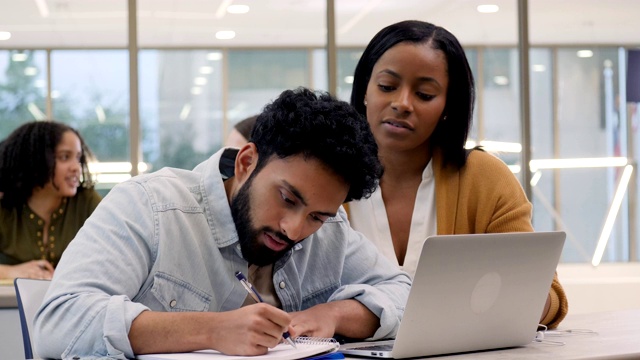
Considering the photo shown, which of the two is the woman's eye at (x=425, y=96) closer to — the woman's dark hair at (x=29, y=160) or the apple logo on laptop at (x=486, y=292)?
the apple logo on laptop at (x=486, y=292)

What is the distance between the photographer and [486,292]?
1.77 metres

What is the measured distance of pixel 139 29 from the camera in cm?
651

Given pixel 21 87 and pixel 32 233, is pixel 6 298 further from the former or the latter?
pixel 21 87

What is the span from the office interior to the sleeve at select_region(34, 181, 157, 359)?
4.71 meters

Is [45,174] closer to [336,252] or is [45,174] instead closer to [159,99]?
[159,99]

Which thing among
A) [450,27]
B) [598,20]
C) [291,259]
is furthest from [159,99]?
[291,259]

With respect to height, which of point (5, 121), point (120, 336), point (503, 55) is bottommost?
point (120, 336)

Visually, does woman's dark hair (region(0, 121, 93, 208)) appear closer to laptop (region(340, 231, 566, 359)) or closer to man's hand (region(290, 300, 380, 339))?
man's hand (region(290, 300, 380, 339))

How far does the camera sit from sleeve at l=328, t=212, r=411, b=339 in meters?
1.98

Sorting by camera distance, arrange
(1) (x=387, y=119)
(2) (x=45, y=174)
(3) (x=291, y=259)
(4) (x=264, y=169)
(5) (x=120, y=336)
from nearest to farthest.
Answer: (5) (x=120, y=336)
(4) (x=264, y=169)
(3) (x=291, y=259)
(1) (x=387, y=119)
(2) (x=45, y=174)

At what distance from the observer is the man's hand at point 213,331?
158 cm

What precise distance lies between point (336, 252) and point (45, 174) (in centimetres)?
267

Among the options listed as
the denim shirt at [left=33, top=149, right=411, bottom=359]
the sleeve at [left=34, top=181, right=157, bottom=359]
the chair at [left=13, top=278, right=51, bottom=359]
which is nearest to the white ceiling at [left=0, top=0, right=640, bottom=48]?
→ the chair at [left=13, top=278, right=51, bottom=359]

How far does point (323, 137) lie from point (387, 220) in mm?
837
